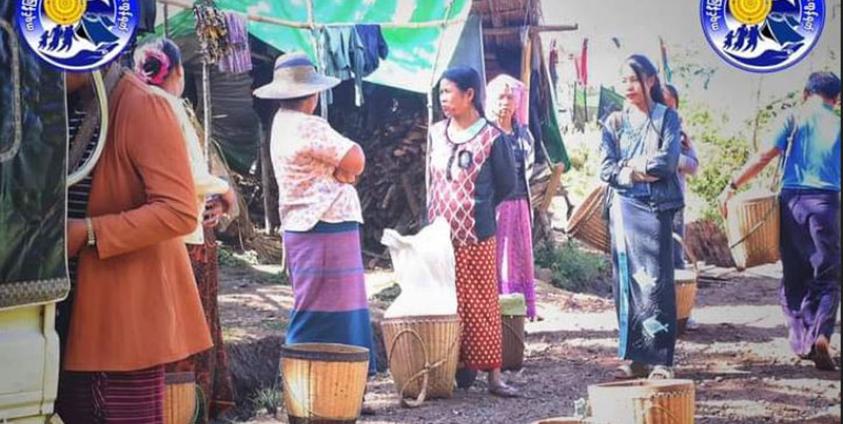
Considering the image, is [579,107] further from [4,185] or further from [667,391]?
[4,185]

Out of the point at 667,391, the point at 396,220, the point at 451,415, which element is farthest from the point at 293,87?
the point at 667,391

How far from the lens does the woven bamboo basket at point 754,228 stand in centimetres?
645

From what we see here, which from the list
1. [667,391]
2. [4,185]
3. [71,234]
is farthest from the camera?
[667,391]

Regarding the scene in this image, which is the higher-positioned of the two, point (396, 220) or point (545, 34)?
point (545, 34)

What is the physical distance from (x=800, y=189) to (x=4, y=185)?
3673 mm

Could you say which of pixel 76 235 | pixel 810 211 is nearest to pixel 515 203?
pixel 810 211

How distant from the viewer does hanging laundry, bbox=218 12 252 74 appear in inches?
244

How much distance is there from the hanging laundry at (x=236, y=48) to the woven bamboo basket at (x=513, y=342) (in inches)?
68.5

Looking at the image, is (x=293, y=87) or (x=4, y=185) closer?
(x=4, y=185)

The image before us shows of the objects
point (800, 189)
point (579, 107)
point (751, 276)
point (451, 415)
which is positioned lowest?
point (451, 415)

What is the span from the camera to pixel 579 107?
6410mm

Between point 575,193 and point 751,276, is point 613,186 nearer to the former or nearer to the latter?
point 575,193

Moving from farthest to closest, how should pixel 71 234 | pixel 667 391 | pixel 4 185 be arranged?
pixel 667 391
pixel 71 234
pixel 4 185

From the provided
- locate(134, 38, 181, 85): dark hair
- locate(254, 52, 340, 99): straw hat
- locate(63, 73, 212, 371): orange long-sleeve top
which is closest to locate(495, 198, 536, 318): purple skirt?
locate(254, 52, 340, 99): straw hat
